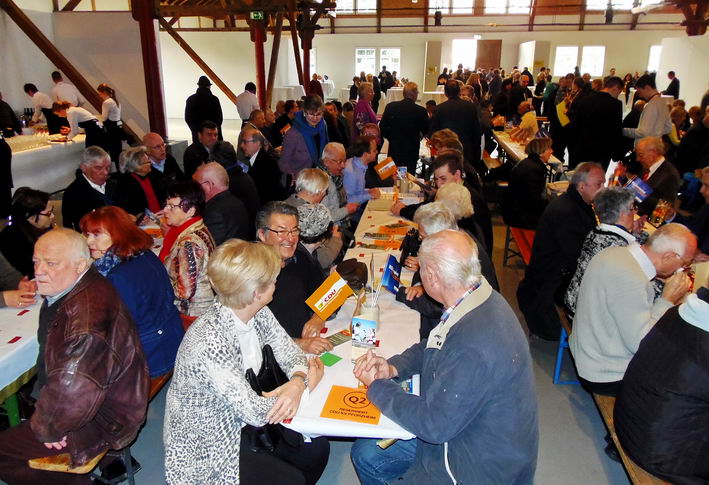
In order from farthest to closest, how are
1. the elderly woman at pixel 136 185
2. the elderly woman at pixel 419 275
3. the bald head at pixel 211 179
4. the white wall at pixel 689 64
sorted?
the white wall at pixel 689 64 → the elderly woman at pixel 136 185 → the bald head at pixel 211 179 → the elderly woman at pixel 419 275

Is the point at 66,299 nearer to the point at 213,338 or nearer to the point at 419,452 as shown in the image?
the point at 213,338

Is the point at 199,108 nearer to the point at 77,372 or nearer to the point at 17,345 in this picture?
the point at 17,345

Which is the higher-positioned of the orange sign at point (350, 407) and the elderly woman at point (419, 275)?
the elderly woman at point (419, 275)

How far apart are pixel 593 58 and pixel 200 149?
20.0 m

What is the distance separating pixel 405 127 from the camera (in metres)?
6.63

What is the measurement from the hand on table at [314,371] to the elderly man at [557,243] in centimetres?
188

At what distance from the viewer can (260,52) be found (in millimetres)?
11992

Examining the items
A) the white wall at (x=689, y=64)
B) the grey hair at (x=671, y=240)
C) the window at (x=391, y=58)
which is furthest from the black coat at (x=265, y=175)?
the window at (x=391, y=58)

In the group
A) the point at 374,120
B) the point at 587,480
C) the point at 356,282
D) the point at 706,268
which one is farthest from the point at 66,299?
the point at 374,120

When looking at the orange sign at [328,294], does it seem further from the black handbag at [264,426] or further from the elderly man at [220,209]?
the elderly man at [220,209]

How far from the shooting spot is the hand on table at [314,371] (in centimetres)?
199

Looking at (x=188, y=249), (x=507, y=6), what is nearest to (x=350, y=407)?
(x=188, y=249)

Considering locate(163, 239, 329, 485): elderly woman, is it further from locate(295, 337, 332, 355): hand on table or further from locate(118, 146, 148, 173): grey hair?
locate(118, 146, 148, 173): grey hair

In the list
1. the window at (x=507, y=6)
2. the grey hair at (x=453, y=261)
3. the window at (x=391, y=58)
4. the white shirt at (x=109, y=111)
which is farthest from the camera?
the window at (x=391, y=58)
